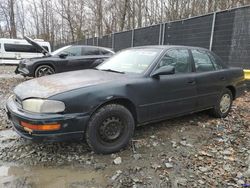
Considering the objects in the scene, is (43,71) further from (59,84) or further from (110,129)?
(110,129)

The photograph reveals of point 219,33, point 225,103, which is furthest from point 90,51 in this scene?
point 225,103

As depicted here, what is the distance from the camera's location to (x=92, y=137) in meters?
3.28

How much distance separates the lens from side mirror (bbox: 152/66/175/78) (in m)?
3.75

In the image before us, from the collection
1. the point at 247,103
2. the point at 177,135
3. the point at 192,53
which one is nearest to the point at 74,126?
the point at 177,135

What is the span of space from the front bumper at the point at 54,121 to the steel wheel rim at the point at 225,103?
3.24 meters

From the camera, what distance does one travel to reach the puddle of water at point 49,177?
2809mm

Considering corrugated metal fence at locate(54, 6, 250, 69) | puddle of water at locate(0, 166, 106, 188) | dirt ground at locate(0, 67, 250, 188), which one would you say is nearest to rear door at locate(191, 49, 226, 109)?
dirt ground at locate(0, 67, 250, 188)

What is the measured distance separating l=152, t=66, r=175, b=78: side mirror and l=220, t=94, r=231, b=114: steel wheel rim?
199 cm

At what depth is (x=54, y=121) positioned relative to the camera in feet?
9.80

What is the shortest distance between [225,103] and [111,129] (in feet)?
9.80

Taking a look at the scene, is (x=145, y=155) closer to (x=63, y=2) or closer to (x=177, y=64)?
(x=177, y=64)

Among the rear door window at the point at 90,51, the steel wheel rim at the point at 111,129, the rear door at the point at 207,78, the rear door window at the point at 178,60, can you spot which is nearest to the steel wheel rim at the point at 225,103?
the rear door at the point at 207,78

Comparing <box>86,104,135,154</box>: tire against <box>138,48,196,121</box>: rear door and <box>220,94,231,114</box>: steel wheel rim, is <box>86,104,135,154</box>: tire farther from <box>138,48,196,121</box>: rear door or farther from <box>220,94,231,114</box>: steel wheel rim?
<box>220,94,231,114</box>: steel wheel rim

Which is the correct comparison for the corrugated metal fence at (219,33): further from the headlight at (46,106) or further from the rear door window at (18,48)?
the rear door window at (18,48)
